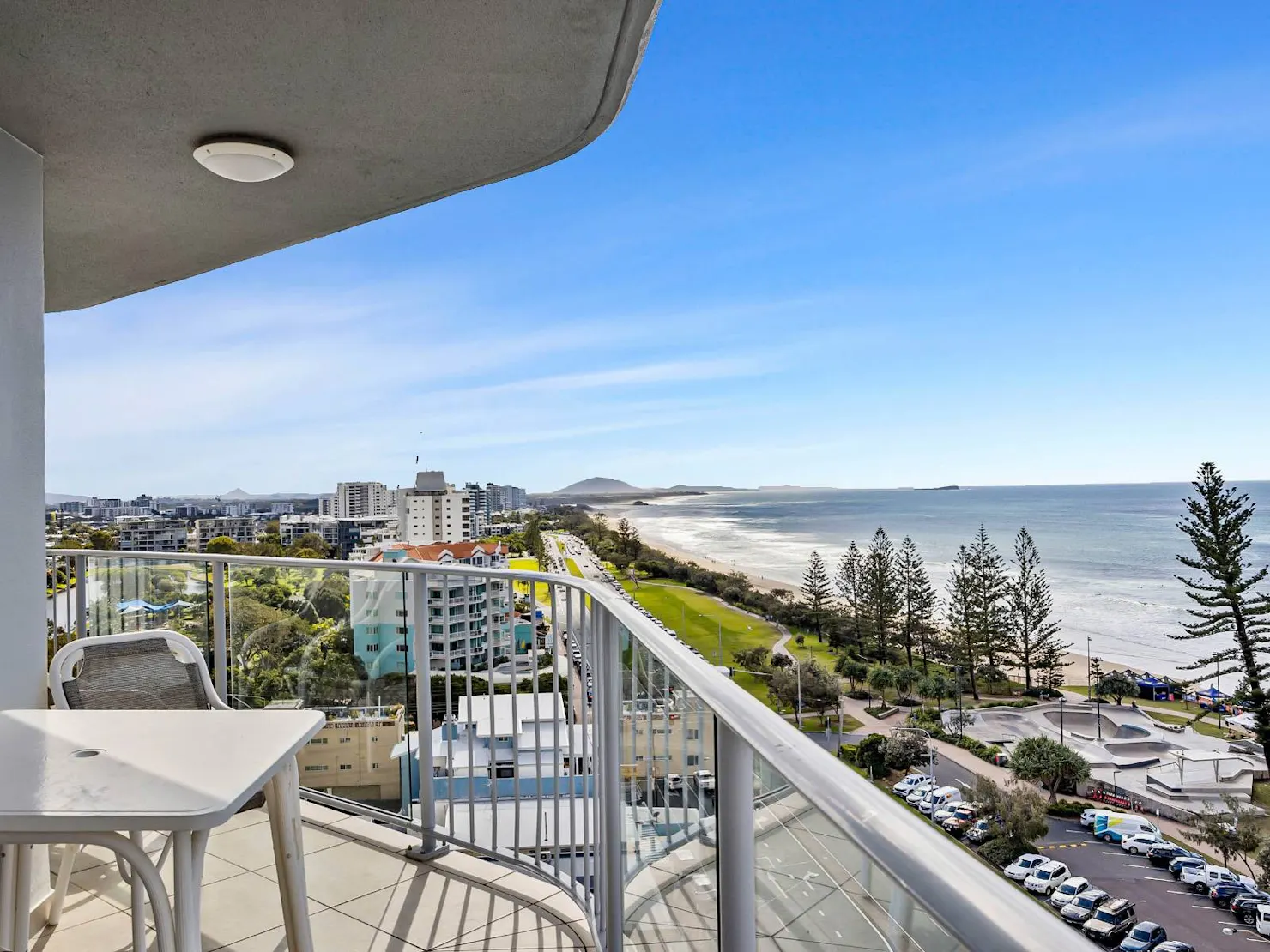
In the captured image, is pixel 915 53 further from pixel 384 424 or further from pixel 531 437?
pixel 384 424

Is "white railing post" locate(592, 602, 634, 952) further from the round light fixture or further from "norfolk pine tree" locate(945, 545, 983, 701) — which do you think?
"norfolk pine tree" locate(945, 545, 983, 701)

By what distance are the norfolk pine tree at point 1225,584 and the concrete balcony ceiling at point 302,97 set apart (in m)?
14.7

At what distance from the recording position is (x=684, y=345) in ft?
129

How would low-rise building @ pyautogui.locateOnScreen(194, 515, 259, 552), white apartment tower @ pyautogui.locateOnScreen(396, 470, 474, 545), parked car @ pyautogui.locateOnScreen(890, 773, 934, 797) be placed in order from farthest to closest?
white apartment tower @ pyautogui.locateOnScreen(396, 470, 474, 545) → low-rise building @ pyautogui.locateOnScreen(194, 515, 259, 552) → parked car @ pyautogui.locateOnScreen(890, 773, 934, 797)

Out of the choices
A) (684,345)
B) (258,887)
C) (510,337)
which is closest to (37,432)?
(258,887)

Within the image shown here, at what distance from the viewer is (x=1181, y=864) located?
16.0 feet

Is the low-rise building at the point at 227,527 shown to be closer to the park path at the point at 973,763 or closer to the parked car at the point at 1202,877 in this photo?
the park path at the point at 973,763

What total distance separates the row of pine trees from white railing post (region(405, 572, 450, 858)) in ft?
40.2

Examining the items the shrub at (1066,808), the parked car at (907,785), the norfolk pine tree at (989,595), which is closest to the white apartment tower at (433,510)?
the parked car at (907,785)

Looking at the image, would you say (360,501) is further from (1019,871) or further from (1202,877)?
(1019,871)

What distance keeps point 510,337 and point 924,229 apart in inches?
783

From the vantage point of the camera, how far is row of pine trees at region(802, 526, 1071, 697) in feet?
46.6

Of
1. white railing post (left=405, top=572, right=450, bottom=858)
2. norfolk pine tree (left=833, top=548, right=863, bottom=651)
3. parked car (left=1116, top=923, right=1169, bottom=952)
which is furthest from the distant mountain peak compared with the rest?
parked car (left=1116, top=923, right=1169, bottom=952)

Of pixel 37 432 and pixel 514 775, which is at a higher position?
pixel 37 432
